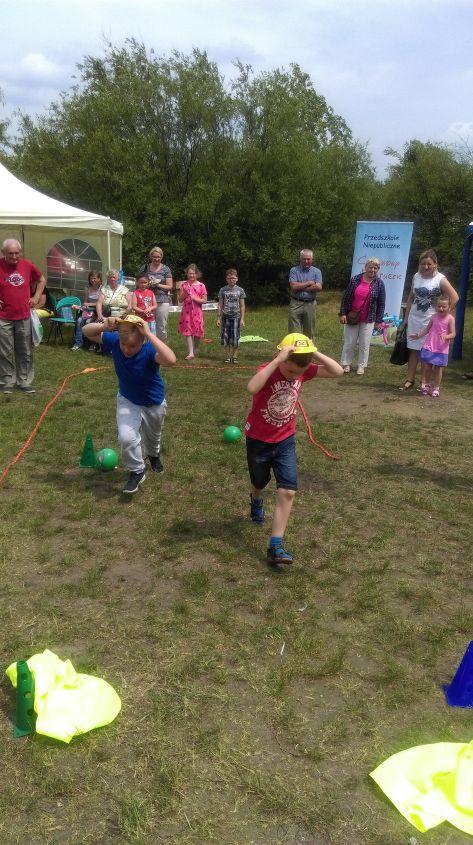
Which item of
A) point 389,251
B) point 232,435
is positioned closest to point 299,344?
point 232,435

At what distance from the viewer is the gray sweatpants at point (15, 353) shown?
8695 millimetres

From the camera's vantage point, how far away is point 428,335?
365 inches

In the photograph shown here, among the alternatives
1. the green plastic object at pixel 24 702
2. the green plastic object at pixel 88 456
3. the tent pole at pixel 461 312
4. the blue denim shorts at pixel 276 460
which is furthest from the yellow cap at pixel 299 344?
the tent pole at pixel 461 312

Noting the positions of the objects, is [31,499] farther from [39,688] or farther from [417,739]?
[417,739]

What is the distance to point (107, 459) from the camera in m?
6.06

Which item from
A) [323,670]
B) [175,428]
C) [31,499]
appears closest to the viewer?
[323,670]

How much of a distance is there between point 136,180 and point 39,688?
70.2 ft

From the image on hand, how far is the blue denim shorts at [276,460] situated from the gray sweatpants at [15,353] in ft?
17.6

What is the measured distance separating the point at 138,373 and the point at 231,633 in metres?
2.46

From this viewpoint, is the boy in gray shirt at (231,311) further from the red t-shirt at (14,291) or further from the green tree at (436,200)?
the green tree at (436,200)

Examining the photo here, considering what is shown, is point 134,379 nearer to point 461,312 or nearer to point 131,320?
point 131,320

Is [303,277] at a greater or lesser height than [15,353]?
greater

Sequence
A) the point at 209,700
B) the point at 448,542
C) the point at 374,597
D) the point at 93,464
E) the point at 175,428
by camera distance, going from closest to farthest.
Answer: the point at 209,700 < the point at 374,597 < the point at 448,542 < the point at 93,464 < the point at 175,428

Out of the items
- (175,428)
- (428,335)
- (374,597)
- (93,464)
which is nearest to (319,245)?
(428,335)
